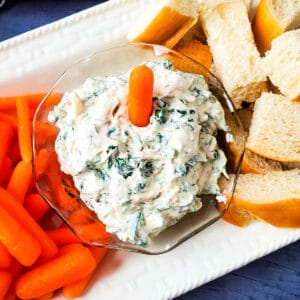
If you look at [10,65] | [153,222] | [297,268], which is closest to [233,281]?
[297,268]

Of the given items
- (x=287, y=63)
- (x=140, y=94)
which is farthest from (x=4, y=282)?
(x=287, y=63)

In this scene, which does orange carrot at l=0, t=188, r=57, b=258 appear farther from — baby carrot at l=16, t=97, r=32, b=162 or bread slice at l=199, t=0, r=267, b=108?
bread slice at l=199, t=0, r=267, b=108

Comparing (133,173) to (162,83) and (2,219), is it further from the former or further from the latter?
(2,219)

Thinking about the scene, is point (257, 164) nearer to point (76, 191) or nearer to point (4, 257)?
point (76, 191)

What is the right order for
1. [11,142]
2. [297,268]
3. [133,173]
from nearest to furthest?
[133,173], [11,142], [297,268]

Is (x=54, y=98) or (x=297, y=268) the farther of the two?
(x=297, y=268)

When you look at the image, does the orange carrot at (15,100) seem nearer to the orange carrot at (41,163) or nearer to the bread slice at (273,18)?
the orange carrot at (41,163)
